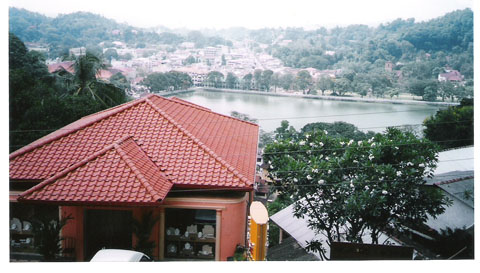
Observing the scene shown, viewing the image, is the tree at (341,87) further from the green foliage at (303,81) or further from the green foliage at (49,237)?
the green foliage at (49,237)

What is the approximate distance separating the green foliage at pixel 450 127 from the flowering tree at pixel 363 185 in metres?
2.26

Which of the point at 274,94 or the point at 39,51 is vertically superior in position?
the point at 39,51

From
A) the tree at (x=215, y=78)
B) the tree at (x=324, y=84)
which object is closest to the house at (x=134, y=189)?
the tree at (x=215, y=78)

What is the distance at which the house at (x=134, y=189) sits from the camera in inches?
179

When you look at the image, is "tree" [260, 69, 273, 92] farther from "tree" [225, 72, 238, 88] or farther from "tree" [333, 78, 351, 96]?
"tree" [333, 78, 351, 96]

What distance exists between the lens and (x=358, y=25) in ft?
27.1

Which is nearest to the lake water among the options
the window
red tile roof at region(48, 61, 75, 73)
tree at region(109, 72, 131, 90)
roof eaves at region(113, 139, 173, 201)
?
tree at region(109, 72, 131, 90)

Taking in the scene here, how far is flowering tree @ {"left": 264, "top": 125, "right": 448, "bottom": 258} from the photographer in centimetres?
615

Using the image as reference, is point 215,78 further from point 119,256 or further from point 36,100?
point 119,256

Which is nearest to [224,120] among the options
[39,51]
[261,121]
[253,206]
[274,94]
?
[261,121]

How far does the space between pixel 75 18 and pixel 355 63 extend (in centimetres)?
612

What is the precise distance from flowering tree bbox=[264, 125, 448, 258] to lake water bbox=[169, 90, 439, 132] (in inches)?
71.8

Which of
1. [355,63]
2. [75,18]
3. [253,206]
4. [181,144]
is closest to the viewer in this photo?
[253,206]

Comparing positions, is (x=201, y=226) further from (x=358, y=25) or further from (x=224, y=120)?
(x=358, y=25)
